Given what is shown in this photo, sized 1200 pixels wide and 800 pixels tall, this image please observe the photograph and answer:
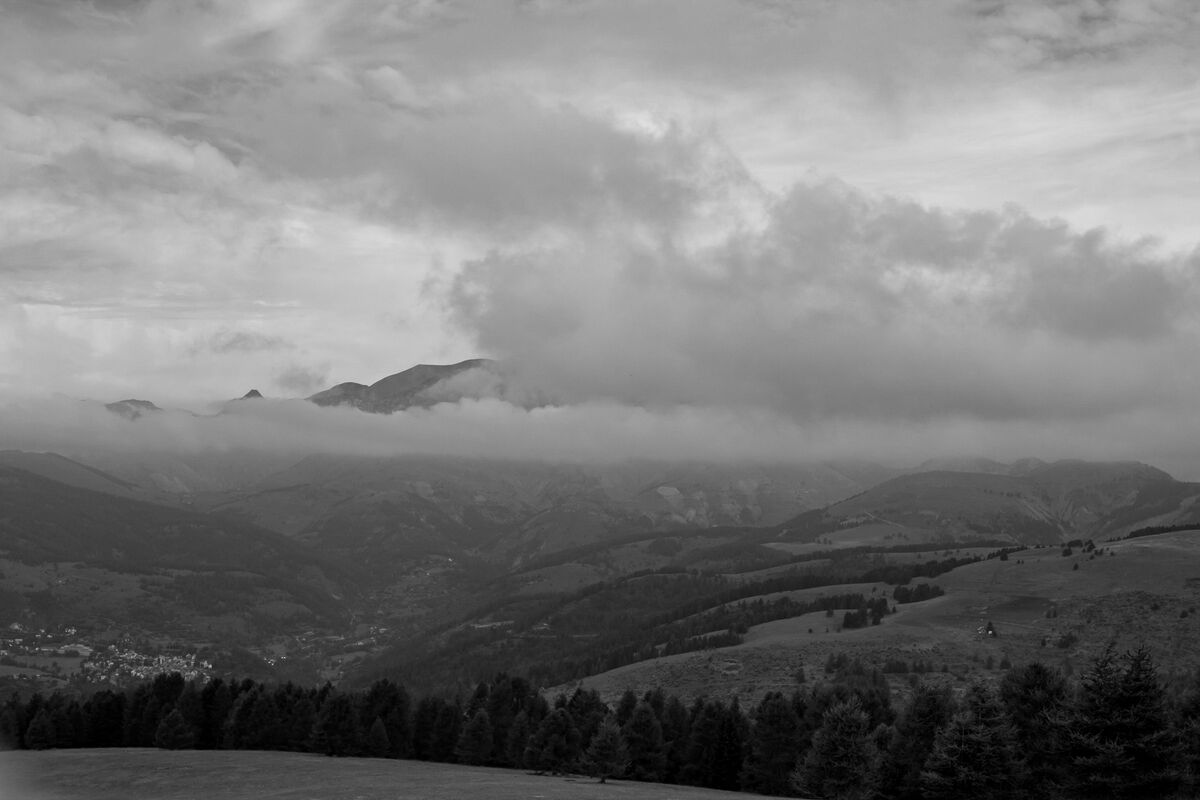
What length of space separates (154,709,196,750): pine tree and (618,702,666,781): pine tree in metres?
59.2

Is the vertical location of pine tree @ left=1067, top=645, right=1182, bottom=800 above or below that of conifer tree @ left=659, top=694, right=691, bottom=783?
above

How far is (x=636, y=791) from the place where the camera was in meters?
88.4

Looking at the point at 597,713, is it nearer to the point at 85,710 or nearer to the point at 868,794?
the point at 868,794

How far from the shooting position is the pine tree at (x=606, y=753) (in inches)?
4240

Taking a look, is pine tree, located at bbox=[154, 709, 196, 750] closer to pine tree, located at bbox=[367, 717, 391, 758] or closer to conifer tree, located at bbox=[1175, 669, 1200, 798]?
pine tree, located at bbox=[367, 717, 391, 758]

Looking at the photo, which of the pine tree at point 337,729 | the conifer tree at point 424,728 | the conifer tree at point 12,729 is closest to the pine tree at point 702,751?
the conifer tree at point 424,728

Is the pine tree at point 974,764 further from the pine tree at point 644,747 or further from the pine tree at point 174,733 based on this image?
the pine tree at point 174,733

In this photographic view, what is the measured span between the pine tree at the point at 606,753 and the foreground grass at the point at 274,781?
11.7 feet

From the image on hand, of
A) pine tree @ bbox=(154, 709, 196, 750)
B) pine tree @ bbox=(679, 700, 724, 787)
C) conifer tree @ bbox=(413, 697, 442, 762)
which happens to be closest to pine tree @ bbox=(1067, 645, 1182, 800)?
pine tree @ bbox=(679, 700, 724, 787)

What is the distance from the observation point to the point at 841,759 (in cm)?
9388

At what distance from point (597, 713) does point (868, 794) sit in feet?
147

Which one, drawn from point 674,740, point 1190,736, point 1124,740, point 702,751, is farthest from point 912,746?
point 674,740

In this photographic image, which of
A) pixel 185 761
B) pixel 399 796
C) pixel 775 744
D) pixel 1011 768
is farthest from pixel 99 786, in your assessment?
pixel 1011 768

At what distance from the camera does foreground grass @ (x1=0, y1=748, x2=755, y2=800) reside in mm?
82250
